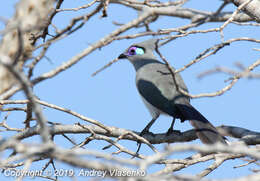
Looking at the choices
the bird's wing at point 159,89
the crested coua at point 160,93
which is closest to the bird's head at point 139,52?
the crested coua at point 160,93

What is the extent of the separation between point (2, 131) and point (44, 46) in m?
1.95

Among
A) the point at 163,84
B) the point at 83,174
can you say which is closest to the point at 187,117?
the point at 163,84

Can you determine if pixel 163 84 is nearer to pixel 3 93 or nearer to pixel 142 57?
pixel 142 57

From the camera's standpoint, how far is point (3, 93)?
8.73 feet

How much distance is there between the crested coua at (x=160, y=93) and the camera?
4.44 m

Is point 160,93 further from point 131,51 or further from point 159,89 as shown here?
point 131,51

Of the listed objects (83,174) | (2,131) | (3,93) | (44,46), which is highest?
(44,46)

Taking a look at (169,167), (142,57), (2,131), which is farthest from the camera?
(142,57)

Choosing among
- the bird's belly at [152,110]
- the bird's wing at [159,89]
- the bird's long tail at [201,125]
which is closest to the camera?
the bird's long tail at [201,125]

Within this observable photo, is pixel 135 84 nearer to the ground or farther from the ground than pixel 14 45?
nearer to the ground

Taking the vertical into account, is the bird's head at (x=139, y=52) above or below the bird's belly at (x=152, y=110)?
above

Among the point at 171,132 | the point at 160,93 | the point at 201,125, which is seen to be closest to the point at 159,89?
the point at 160,93

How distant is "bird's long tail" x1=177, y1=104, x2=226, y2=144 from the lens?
4.23m

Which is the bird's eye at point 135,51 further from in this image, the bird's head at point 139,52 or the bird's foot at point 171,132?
the bird's foot at point 171,132
